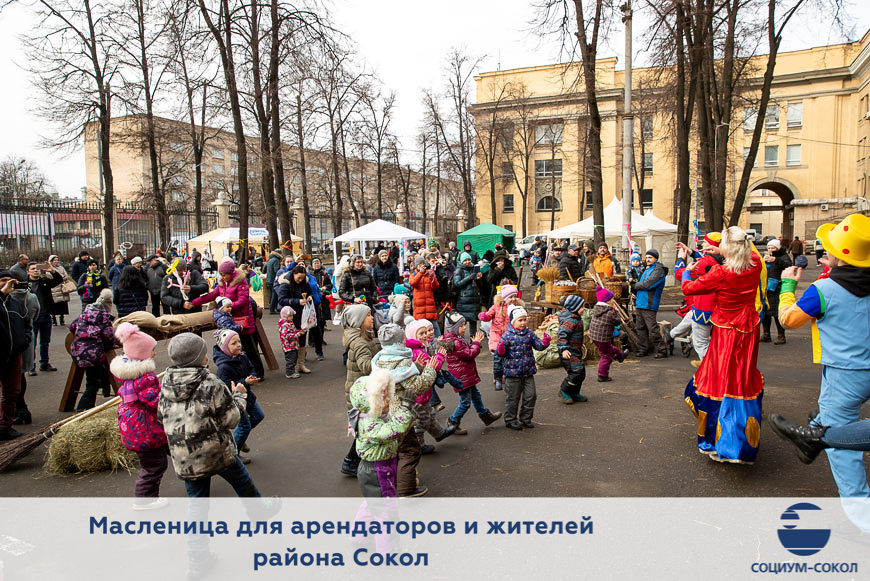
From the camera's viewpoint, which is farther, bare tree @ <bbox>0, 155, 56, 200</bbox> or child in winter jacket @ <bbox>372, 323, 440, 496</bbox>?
bare tree @ <bbox>0, 155, 56, 200</bbox>

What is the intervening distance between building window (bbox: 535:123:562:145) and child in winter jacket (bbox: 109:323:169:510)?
4771 centimetres

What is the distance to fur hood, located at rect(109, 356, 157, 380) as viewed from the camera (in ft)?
13.3

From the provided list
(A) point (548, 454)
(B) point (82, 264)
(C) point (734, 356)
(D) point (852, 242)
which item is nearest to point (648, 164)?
(B) point (82, 264)

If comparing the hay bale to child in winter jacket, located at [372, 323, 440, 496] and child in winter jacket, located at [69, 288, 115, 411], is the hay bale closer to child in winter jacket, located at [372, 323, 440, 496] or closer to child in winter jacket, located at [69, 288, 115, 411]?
child in winter jacket, located at [69, 288, 115, 411]

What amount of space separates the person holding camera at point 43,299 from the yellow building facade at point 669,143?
34918mm

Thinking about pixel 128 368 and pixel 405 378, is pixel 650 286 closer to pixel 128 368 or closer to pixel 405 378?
pixel 405 378

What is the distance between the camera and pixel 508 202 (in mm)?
57281

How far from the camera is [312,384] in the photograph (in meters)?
8.53

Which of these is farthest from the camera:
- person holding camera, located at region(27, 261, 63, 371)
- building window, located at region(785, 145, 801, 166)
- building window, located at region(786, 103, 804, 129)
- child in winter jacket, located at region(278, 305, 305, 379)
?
building window, located at region(785, 145, 801, 166)

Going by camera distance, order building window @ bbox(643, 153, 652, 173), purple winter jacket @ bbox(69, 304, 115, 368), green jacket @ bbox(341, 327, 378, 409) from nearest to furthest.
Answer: green jacket @ bbox(341, 327, 378, 409) < purple winter jacket @ bbox(69, 304, 115, 368) < building window @ bbox(643, 153, 652, 173)

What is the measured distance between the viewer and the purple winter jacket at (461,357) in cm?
591

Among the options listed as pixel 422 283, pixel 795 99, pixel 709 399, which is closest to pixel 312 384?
pixel 422 283
